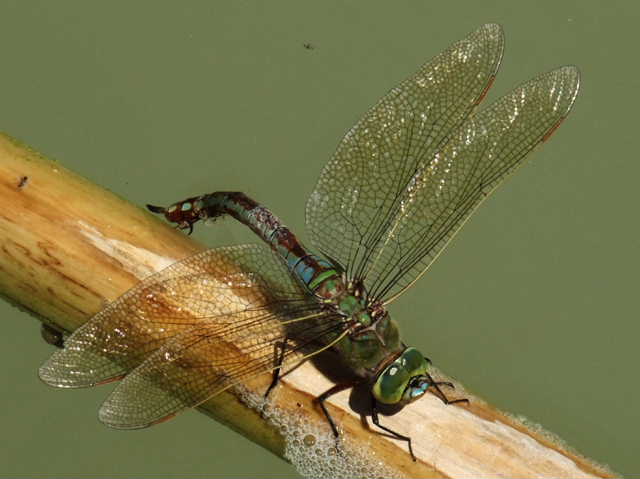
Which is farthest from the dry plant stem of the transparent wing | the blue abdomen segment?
the transparent wing

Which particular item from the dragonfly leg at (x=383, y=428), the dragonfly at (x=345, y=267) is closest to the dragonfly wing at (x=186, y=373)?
the dragonfly at (x=345, y=267)

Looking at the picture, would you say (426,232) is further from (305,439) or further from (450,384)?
(305,439)

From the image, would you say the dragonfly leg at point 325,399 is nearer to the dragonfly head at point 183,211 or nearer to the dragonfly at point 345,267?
the dragonfly at point 345,267

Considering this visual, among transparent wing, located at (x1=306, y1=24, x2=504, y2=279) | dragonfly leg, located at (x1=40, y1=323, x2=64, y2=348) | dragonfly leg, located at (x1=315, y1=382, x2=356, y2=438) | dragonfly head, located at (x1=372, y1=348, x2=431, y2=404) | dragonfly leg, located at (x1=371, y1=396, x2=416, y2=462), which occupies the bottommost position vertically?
dragonfly leg, located at (x1=40, y1=323, x2=64, y2=348)

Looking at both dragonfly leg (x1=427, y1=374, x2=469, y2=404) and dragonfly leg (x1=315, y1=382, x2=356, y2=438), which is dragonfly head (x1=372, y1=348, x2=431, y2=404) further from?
dragonfly leg (x1=315, y1=382, x2=356, y2=438)

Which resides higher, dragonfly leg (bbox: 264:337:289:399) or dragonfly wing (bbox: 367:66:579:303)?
dragonfly wing (bbox: 367:66:579:303)

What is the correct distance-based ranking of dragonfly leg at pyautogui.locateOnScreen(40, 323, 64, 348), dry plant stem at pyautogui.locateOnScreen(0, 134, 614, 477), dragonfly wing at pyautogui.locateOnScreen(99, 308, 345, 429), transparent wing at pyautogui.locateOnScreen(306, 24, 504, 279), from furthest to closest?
1. transparent wing at pyautogui.locateOnScreen(306, 24, 504, 279)
2. dragonfly leg at pyautogui.locateOnScreen(40, 323, 64, 348)
3. dragonfly wing at pyautogui.locateOnScreen(99, 308, 345, 429)
4. dry plant stem at pyautogui.locateOnScreen(0, 134, 614, 477)

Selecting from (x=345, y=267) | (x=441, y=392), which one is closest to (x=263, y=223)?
(x=345, y=267)

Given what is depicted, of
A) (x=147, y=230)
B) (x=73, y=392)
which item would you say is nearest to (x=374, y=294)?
(x=147, y=230)
